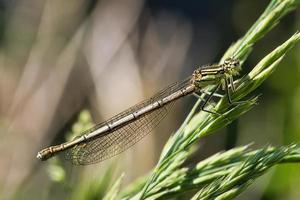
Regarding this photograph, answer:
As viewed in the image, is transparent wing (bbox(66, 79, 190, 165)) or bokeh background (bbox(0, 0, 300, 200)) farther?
bokeh background (bbox(0, 0, 300, 200))

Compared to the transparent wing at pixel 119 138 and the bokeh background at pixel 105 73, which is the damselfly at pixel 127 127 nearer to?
the transparent wing at pixel 119 138

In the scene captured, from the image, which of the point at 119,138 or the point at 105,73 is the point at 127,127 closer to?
the point at 119,138

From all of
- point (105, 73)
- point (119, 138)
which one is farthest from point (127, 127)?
point (105, 73)

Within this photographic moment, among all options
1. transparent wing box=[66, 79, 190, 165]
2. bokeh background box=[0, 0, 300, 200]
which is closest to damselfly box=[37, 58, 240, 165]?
transparent wing box=[66, 79, 190, 165]

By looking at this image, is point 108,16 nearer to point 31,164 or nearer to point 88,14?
point 88,14

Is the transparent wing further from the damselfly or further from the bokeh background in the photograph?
the bokeh background

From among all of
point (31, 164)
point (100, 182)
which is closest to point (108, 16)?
point (31, 164)

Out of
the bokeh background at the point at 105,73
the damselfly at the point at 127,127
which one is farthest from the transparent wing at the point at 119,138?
the bokeh background at the point at 105,73
